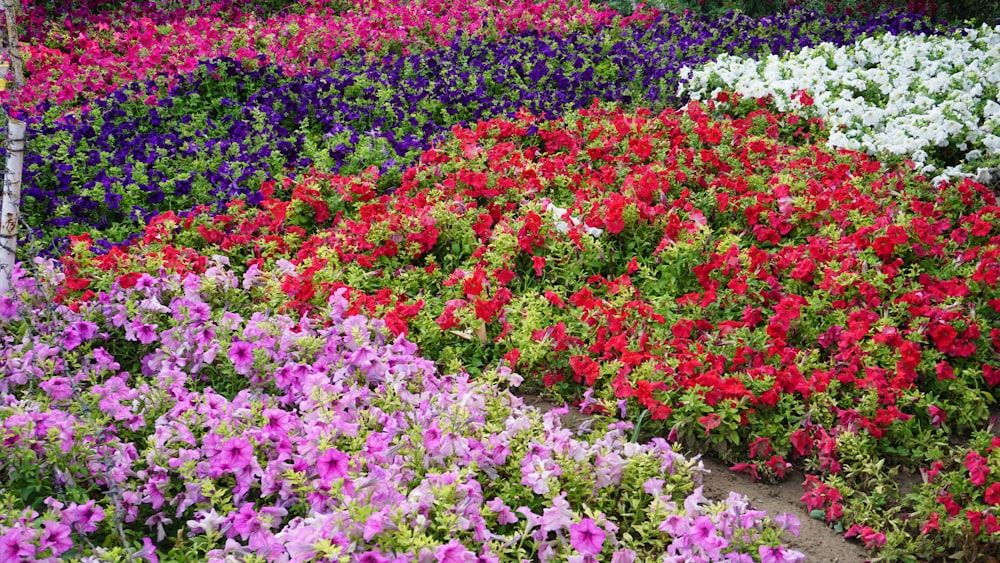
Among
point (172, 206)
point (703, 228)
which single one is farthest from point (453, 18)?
point (703, 228)

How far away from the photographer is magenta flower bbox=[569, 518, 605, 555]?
2459 millimetres

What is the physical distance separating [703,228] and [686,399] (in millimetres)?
1312

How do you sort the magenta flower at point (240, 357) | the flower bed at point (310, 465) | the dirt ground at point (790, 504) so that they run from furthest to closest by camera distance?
the magenta flower at point (240, 357)
the dirt ground at point (790, 504)
the flower bed at point (310, 465)

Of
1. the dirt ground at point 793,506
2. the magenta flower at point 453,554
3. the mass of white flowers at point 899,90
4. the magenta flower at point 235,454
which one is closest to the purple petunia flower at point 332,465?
the magenta flower at point 235,454

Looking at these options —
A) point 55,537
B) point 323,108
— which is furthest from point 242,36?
point 55,537

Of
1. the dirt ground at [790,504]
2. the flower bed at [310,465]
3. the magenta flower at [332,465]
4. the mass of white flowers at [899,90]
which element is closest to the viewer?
the flower bed at [310,465]

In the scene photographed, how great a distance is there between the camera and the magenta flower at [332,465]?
2564mm

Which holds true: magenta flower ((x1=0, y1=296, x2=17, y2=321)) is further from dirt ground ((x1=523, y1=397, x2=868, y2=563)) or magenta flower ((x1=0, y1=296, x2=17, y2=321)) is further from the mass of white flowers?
the mass of white flowers

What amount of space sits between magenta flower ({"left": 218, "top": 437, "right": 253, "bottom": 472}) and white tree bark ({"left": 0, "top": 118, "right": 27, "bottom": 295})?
1482mm

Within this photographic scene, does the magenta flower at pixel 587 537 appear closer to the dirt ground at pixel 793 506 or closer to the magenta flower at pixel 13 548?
the dirt ground at pixel 793 506

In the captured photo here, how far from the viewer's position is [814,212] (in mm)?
4379

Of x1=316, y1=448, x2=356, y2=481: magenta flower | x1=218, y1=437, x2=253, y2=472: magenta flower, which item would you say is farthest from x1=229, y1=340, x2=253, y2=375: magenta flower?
x1=316, y1=448, x2=356, y2=481: magenta flower

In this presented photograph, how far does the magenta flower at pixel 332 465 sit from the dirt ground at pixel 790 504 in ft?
3.55

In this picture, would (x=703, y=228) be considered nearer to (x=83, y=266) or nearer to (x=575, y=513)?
(x=575, y=513)
